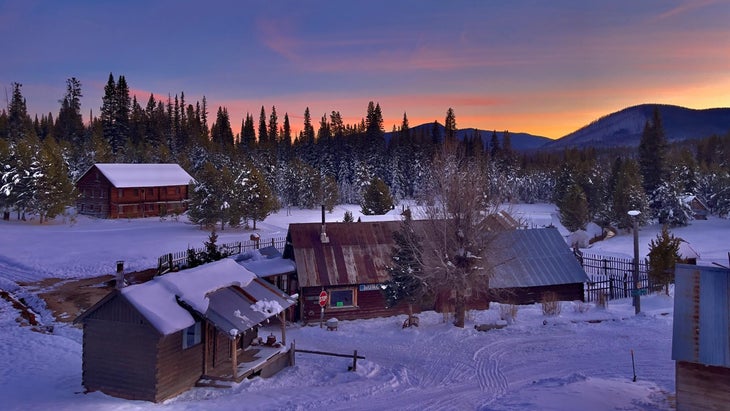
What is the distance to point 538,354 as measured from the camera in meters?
21.2

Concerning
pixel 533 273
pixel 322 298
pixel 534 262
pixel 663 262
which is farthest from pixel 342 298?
pixel 663 262

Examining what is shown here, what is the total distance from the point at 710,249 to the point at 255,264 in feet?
157

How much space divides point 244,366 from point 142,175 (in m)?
58.0

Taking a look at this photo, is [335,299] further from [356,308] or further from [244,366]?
[244,366]

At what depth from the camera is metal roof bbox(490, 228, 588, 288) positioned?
3020 cm

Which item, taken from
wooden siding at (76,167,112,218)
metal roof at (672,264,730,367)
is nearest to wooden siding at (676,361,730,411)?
metal roof at (672,264,730,367)

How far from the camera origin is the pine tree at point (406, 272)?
26094 millimetres

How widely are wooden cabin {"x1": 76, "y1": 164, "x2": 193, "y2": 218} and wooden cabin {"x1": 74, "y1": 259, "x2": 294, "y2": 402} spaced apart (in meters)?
50.6

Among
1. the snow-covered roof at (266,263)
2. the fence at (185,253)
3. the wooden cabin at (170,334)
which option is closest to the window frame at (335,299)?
the snow-covered roof at (266,263)

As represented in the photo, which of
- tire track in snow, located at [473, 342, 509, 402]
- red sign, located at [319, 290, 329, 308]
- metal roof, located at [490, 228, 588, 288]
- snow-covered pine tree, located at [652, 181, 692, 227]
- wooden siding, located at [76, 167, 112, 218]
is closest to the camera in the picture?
tire track in snow, located at [473, 342, 509, 402]

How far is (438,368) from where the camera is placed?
19.9 meters

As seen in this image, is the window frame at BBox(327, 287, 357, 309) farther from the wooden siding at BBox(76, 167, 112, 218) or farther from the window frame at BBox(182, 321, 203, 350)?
the wooden siding at BBox(76, 167, 112, 218)

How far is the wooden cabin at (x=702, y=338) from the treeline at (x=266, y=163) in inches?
462

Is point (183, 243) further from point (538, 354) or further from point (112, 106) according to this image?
point (112, 106)
